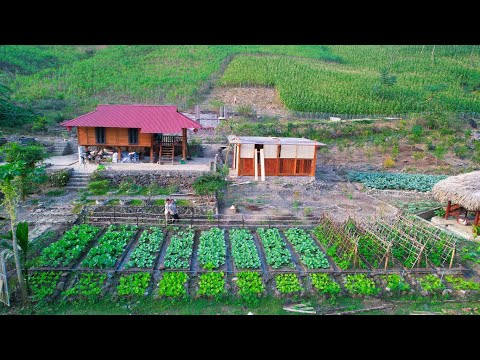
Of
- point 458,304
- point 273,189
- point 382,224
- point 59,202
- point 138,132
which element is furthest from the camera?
point 138,132

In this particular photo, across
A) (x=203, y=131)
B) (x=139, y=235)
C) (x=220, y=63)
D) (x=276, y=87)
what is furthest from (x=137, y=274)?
(x=220, y=63)

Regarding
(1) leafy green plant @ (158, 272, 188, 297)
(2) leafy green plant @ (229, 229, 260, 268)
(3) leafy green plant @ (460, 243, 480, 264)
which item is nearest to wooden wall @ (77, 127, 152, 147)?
(2) leafy green plant @ (229, 229, 260, 268)

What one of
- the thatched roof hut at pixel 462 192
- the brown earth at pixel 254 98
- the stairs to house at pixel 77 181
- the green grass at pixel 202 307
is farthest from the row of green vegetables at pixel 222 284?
the brown earth at pixel 254 98

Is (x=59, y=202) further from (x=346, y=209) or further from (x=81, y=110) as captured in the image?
(x=81, y=110)

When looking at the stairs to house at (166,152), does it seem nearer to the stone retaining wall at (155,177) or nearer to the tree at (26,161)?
the stone retaining wall at (155,177)

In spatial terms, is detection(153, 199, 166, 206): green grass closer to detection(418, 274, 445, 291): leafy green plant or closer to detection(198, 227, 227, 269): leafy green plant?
detection(198, 227, 227, 269): leafy green plant
